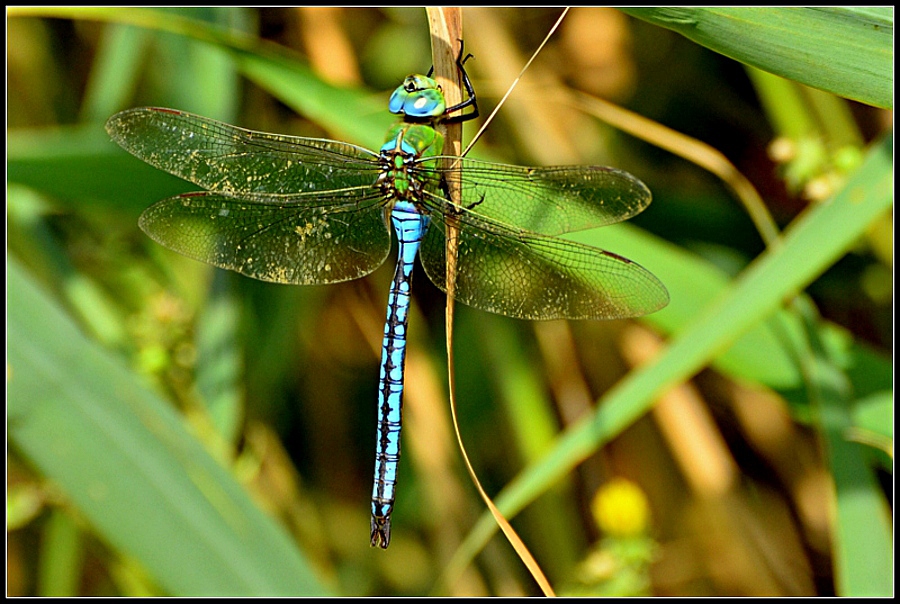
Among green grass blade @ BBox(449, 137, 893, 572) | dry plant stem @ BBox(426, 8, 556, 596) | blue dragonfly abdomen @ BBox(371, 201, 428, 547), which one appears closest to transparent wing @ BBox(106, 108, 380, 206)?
blue dragonfly abdomen @ BBox(371, 201, 428, 547)

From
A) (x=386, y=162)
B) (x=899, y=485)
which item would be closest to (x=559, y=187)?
(x=386, y=162)

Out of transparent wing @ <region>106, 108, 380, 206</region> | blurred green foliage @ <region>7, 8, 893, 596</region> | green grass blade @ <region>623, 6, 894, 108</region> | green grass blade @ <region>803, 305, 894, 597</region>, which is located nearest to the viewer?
green grass blade @ <region>623, 6, 894, 108</region>

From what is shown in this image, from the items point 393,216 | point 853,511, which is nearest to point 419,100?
point 393,216

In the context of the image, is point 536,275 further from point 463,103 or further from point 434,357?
point 434,357

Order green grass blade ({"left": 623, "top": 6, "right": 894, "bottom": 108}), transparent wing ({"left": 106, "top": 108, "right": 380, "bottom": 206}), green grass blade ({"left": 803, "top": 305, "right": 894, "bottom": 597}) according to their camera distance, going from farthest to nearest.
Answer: transparent wing ({"left": 106, "top": 108, "right": 380, "bottom": 206}), green grass blade ({"left": 803, "top": 305, "right": 894, "bottom": 597}), green grass blade ({"left": 623, "top": 6, "right": 894, "bottom": 108})

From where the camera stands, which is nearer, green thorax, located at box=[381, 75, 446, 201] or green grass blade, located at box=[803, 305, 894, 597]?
green grass blade, located at box=[803, 305, 894, 597]

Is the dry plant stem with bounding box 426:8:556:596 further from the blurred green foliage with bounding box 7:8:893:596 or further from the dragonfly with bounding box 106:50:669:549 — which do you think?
the blurred green foliage with bounding box 7:8:893:596

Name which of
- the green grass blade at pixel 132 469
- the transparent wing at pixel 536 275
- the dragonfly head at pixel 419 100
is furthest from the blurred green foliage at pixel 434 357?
the dragonfly head at pixel 419 100

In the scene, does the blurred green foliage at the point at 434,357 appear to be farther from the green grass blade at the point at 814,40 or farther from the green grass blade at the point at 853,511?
the green grass blade at the point at 814,40

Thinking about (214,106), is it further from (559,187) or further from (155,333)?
(559,187)
